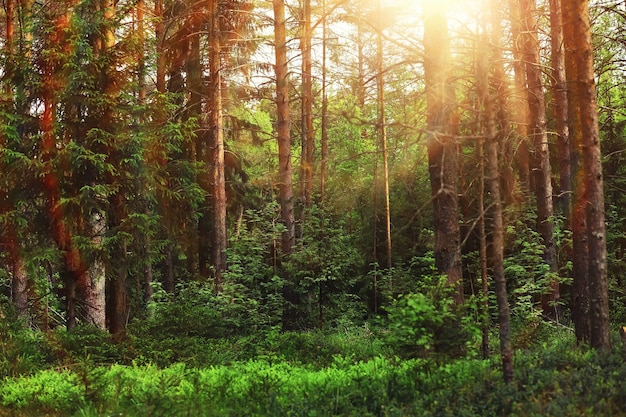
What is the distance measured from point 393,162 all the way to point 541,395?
19283 millimetres

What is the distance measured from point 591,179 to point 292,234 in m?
9.25

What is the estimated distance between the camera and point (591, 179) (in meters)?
8.97

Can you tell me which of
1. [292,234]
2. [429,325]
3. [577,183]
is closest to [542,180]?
[577,183]

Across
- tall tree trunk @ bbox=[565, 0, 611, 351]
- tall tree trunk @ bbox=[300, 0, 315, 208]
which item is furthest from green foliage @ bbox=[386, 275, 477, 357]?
tall tree trunk @ bbox=[300, 0, 315, 208]

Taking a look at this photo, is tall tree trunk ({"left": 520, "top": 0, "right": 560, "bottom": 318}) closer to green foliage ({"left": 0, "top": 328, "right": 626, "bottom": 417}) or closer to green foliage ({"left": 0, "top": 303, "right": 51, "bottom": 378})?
green foliage ({"left": 0, "top": 328, "right": 626, "bottom": 417})

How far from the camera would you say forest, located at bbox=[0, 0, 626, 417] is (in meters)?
7.39

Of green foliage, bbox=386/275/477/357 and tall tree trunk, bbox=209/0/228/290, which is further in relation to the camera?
tall tree trunk, bbox=209/0/228/290

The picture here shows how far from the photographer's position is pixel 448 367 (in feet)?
25.5

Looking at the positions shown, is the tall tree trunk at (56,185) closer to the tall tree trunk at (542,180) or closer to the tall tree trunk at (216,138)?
the tall tree trunk at (216,138)

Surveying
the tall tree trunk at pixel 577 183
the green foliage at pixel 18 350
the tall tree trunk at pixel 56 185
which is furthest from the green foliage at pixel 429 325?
the tall tree trunk at pixel 56 185

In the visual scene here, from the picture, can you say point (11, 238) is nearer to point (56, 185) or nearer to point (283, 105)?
point (56, 185)

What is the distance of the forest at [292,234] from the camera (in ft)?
24.3

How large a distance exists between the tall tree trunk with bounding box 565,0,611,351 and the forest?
1.2 inches

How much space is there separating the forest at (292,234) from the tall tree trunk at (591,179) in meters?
0.03
